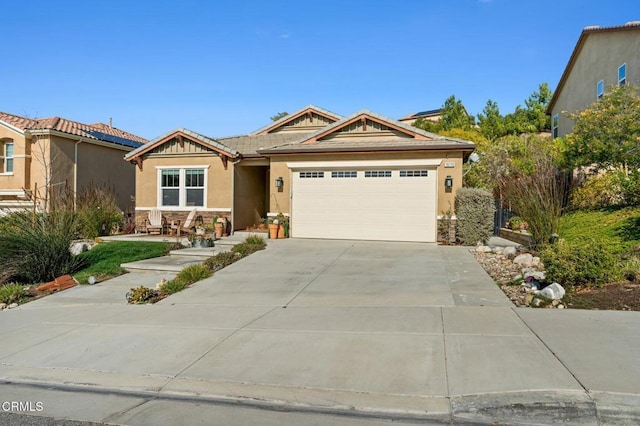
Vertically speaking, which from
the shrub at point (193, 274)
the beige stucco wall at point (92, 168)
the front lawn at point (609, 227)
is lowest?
the shrub at point (193, 274)

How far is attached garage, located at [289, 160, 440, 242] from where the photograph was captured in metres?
15.8

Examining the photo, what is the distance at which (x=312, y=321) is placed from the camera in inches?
288

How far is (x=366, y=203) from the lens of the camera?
16.2m

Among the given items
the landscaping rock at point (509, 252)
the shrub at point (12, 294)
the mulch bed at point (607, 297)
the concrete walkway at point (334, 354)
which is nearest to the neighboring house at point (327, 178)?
the landscaping rock at point (509, 252)

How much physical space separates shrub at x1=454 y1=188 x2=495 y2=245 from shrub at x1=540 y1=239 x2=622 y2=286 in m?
5.78

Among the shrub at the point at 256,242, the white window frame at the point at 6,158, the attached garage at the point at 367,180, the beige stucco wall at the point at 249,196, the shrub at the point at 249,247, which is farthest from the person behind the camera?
the white window frame at the point at 6,158

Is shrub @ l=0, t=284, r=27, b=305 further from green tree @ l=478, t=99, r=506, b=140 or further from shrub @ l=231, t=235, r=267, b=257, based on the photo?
green tree @ l=478, t=99, r=506, b=140

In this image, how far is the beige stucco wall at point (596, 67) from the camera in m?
18.2

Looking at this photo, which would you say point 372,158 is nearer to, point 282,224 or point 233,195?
point 282,224

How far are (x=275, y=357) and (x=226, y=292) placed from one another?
13.1ft

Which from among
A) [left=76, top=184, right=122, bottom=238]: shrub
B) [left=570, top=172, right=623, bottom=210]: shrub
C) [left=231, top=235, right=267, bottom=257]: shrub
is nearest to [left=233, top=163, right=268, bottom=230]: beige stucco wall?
[left=231, top=235, right=267, bottom=257]: shrub

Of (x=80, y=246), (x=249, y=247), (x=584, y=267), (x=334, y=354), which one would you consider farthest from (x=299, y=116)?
(x=334, y=354)

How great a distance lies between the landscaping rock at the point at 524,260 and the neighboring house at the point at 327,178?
4.44m

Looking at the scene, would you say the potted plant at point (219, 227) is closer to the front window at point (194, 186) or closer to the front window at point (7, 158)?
the front window at point (194, 186)
